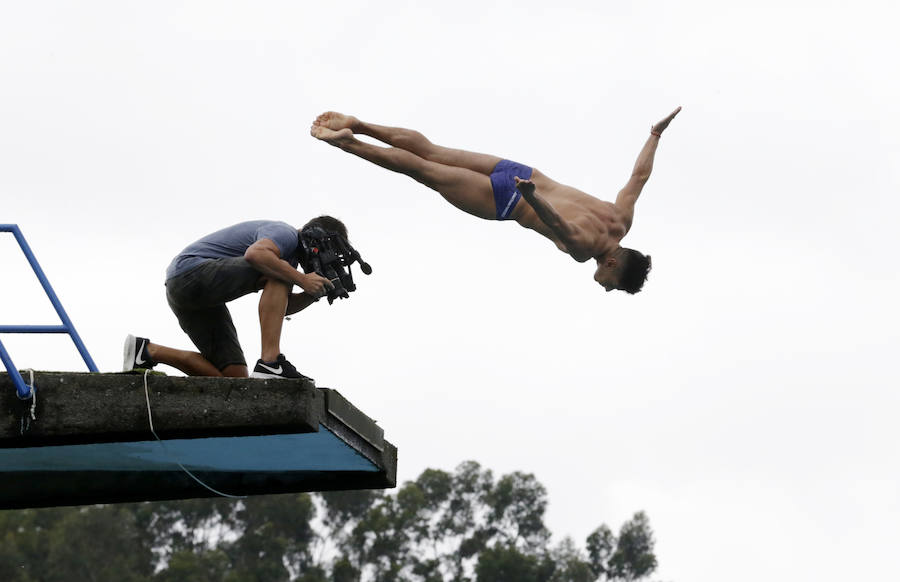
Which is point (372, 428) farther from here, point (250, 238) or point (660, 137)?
point (660, 137)

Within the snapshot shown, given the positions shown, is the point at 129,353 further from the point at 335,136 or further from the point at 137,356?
the point at 335,136

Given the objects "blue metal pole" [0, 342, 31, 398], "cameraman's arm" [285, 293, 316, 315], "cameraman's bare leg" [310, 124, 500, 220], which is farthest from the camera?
"cameraman's bare leg" [310, 124, 500, 220]

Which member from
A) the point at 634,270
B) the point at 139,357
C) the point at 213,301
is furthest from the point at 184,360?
the point at 634,270

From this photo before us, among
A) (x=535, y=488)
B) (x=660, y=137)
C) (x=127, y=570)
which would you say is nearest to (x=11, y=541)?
(x=127, y=570)

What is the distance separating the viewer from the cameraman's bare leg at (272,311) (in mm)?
10555

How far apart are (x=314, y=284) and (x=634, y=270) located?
144 inches

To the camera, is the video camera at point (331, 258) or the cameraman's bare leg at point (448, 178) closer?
the video camera at point (331, 258)

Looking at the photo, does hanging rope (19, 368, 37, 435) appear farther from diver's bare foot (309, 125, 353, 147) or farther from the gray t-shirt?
diver's bare foot (309, 125, 353, 147)

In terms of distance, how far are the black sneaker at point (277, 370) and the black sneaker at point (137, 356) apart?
132 centimetres

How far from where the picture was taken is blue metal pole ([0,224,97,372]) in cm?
1045

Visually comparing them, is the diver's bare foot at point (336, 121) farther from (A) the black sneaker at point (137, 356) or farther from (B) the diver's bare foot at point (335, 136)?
(A) the black sneaker at point (137, 356)

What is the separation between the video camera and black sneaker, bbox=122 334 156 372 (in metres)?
1.39

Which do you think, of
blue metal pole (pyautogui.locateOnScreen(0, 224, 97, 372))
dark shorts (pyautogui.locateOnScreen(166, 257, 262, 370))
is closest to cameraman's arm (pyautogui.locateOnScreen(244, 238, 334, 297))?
dark shorts (pyautogui.locateOnScreen(166, 257, 262, 370))

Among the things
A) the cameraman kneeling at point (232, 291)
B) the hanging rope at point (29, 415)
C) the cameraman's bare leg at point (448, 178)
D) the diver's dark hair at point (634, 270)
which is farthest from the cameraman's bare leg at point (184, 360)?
the diver's dark hair at point (634, 270)
